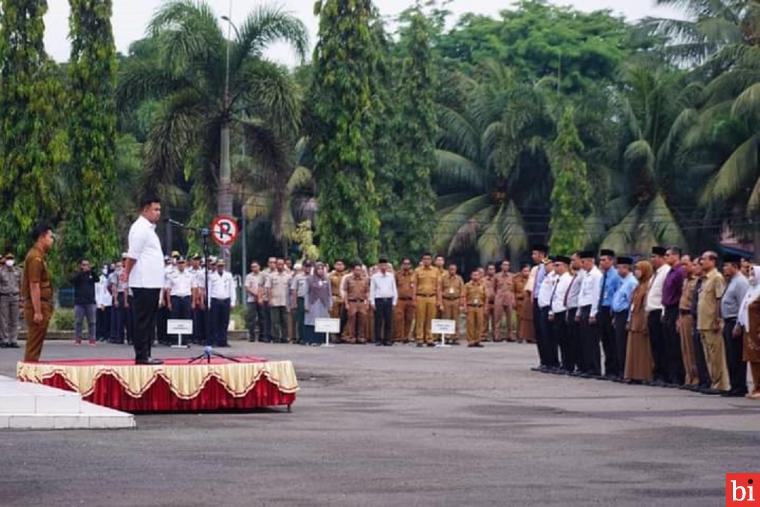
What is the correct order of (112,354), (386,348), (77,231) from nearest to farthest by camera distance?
(112,354)
(386,348)
(77,231)

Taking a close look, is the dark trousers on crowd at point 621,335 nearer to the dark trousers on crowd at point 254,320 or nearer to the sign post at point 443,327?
the sign post at point 443,327

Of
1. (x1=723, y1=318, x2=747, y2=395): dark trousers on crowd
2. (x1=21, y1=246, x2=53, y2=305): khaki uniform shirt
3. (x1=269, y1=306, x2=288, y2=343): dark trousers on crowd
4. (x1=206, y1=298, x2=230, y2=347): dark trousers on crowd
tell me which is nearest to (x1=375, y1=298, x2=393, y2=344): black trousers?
(x1=269, y1=306, x2=288, y2=343): dark trousers on crowd

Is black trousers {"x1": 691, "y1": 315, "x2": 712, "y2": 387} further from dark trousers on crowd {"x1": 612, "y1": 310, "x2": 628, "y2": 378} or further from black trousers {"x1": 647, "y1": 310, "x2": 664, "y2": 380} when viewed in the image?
dark trousers on crowd {"x1": 612, "y1": 310, "x2": 628, "y2": 378}

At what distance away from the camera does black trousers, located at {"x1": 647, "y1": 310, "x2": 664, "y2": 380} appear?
81.0ft

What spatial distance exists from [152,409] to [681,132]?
41222 millimetres

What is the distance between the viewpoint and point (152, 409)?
60.7 feet

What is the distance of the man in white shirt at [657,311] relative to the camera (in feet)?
81.0

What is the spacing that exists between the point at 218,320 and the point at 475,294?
265 inches

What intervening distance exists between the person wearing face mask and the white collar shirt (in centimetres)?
1794

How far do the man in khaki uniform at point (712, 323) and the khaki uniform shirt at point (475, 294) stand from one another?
1789 cm

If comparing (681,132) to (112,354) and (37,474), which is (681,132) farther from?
(37,474)

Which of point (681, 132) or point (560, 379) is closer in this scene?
point (560, 379)

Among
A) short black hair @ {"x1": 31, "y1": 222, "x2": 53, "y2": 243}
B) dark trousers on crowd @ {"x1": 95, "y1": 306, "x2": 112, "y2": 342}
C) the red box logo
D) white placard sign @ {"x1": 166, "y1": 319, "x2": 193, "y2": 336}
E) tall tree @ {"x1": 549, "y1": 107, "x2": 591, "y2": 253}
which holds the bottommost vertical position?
the red box logo

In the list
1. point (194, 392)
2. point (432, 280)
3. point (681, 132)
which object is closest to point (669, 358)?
point (194, 392)
